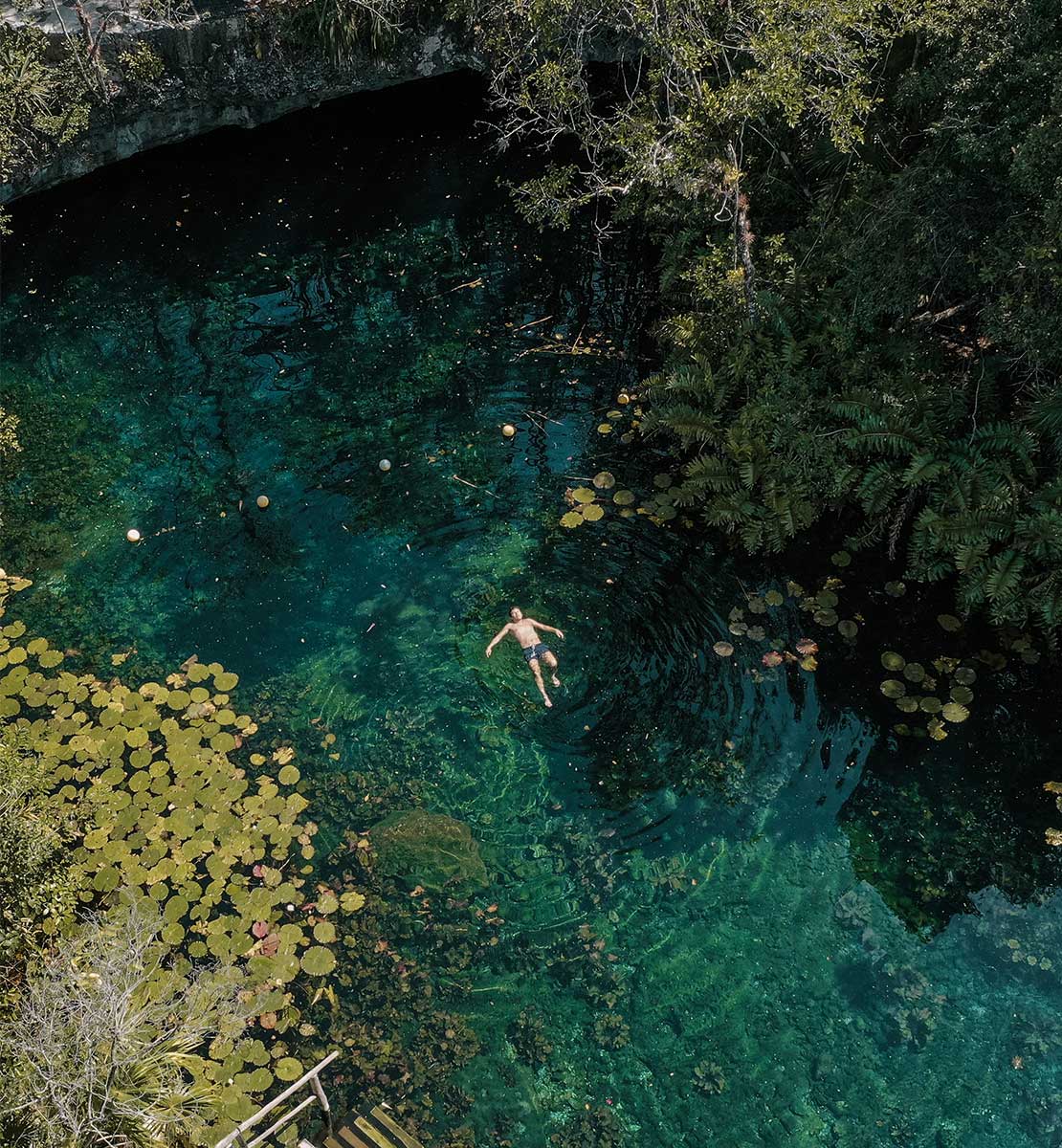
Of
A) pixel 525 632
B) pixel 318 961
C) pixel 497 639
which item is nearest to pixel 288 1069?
pixel 318 961

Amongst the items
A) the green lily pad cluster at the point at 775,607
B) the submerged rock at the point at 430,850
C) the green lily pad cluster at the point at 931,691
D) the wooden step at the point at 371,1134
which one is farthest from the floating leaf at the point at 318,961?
the green lily pad cluster at the point at 931,691

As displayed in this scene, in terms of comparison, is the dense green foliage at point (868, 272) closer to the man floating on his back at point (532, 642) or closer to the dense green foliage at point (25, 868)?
the man floating on his back at point (532, 642)

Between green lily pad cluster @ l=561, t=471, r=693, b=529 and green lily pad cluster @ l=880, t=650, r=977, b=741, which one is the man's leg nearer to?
green lily pad cluster @ l=561, t=471, r=693, b=529

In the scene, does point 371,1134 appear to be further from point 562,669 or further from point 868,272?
point 868,272

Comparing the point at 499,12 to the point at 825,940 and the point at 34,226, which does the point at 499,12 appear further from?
the point at 825,940

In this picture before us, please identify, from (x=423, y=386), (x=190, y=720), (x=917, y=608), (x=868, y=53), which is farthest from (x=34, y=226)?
(x=917, y=608)

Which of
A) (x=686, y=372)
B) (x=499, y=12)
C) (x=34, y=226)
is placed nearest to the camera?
(x=686, y=372)
